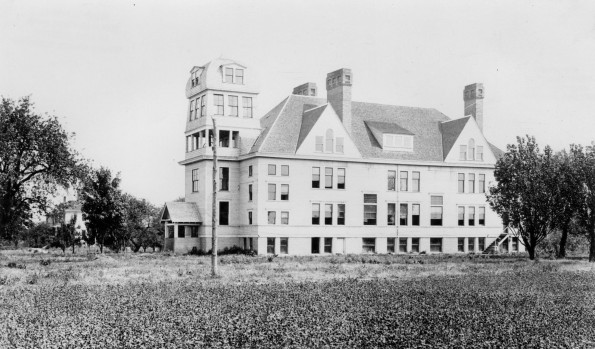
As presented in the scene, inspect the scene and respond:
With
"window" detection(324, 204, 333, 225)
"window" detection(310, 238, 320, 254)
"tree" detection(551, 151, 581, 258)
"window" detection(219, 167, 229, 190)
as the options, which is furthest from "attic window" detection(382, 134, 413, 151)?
"tree" detection(551, 151, 581, 258)

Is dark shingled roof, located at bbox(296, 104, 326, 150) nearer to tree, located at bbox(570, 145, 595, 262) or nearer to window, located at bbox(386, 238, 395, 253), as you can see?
window, located at bbox(386, 238, 395, 253)

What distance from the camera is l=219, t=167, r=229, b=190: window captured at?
60594 mm

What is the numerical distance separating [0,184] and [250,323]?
120ft

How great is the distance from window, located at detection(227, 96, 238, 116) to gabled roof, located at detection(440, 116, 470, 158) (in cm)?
2142

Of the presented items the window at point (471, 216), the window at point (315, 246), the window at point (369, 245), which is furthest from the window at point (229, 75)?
the window at point (471, 216)

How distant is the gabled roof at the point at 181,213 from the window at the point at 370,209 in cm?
1509

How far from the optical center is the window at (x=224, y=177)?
60.6 metres

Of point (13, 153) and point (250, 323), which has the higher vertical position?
point (13, 153)

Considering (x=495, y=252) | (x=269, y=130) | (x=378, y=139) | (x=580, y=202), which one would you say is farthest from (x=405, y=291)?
(x=495, y=252)

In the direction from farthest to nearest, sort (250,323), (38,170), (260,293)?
(38,170)
(260,293)
(250,323)

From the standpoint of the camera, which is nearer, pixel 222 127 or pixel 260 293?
pixel 260 293

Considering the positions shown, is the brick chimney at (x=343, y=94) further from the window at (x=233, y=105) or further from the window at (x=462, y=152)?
the window at (x=462, y=152)

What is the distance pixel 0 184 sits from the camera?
1829 inches

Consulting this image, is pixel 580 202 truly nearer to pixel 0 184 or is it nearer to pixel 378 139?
pixel 378 139
